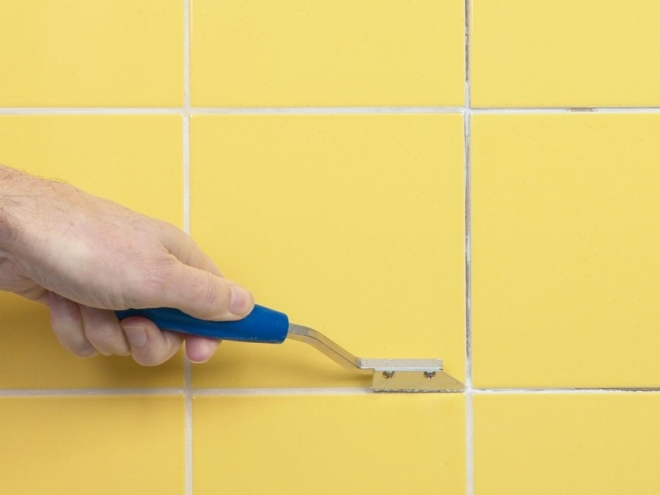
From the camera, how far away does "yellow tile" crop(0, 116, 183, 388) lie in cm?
44

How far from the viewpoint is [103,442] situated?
44 centimetres

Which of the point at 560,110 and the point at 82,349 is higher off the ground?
the point at 560,110

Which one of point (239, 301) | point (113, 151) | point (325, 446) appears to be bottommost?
point (325, 446)

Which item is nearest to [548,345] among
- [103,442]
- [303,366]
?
[303,366]

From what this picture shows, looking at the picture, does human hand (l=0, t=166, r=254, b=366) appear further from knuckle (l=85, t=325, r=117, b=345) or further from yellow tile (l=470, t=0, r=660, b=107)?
yellow tile (l=470, t=0, r=660, b=107)

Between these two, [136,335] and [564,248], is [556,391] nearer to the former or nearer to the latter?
[564,248]

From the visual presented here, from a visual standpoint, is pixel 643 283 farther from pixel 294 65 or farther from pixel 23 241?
pixel 23 241

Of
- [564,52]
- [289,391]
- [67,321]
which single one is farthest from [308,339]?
[564,52]

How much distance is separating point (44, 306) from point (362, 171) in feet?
0.82

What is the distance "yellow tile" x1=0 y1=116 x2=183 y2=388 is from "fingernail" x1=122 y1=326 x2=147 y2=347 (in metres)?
0.05

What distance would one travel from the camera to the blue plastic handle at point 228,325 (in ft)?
1.24

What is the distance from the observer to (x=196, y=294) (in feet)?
1.18

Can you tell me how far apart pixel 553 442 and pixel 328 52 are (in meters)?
0.32

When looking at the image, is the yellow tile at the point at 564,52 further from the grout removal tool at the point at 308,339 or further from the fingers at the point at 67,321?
the fingers at the point at 67,321
